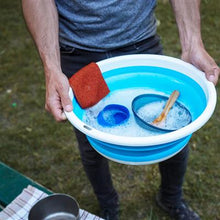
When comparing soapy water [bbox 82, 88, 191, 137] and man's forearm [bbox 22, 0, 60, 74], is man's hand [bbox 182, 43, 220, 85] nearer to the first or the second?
soapy water [bbox 82, 88, 191, 137]

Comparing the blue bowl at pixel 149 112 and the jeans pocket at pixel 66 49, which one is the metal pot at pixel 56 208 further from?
the jeans pocket at pixel 66 49

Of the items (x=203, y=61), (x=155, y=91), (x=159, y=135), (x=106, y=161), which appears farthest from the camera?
(x=106, y=161)

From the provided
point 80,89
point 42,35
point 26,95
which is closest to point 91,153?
point 80,89

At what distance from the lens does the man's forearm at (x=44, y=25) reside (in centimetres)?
129

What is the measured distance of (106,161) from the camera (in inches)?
65.7

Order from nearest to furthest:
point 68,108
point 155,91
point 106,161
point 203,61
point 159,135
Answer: point 159,135 < point 68,108 < point 203,61 < point 155,91 < point 106,161

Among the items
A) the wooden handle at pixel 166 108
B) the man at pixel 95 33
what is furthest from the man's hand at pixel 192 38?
the wooden handle at pixel 166 108

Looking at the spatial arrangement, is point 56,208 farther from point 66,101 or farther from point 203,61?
point 203,61

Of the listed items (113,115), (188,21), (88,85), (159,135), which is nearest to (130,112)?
(113,115)

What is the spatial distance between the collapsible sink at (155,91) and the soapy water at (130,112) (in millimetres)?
22

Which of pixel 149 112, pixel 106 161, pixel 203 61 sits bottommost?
pixel 106 161

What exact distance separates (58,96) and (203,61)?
50 cm

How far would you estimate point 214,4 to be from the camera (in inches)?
144

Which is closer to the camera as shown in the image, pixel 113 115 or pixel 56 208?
pixel 113 115
